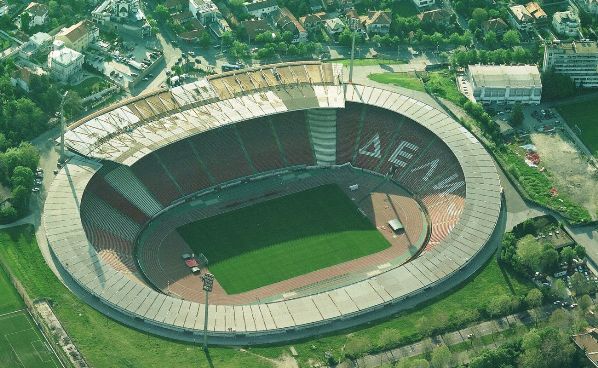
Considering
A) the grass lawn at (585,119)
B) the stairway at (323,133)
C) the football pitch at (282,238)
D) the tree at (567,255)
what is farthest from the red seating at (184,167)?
the grass lawn at (585,119)

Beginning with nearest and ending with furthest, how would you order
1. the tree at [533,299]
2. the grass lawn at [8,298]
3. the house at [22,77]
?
the grass lawn at [8,298] < the tree at [533,299] < the house at [22,77]

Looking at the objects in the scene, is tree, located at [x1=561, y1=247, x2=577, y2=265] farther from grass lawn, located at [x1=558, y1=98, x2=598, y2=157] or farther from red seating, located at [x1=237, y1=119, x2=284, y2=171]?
red seating, located at [x1=237, y1=119, x2=284, y2=171]

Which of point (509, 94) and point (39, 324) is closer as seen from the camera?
point (39, 324)

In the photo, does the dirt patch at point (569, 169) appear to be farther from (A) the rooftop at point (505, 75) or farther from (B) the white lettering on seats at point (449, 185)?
(B) the white lettering on seats at point (449, 185)

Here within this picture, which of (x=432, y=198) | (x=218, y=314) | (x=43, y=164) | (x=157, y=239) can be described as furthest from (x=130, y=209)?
(x=432, y=198)

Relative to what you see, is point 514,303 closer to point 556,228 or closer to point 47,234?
point 556,228

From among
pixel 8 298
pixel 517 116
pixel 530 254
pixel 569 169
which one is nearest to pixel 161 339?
pixel 8 298
